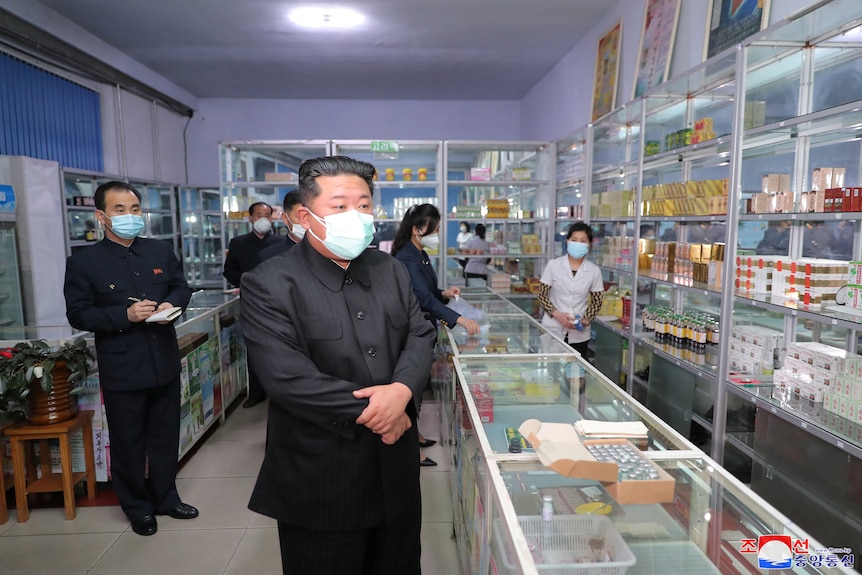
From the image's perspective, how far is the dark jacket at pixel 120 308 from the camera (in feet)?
9.32

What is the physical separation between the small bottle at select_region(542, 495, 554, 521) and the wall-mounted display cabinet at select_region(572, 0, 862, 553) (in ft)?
5.07

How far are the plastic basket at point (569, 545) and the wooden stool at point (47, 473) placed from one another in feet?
9.39

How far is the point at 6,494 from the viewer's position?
132 inches

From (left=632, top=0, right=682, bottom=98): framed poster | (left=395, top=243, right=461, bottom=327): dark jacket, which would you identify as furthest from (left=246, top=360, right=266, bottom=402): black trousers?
(left=632, top=0, right=682, bottom=98): framed poster

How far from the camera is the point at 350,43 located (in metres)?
6.54

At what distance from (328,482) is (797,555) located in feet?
4.14

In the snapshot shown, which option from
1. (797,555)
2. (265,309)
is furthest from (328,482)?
(797,555)

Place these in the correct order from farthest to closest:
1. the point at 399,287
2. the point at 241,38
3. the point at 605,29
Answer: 1. the point at 241,38
2. the point at 605,29
3. the point at 399,287

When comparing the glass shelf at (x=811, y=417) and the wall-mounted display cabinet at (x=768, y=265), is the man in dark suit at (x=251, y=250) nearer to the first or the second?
the wall-mounted display cabinet at (x=768, y=265)

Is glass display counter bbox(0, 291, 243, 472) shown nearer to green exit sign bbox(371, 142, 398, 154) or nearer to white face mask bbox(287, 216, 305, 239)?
white face mask bbox(287, 216, 305, 239)

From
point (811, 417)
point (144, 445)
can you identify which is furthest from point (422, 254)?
point (811, 417)

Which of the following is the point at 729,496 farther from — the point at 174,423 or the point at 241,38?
the point at 241,38

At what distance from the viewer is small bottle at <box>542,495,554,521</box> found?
1.47 metres

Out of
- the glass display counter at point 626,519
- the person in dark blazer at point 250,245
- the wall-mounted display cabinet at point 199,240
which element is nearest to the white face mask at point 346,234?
the glass display counter at point 626,519
